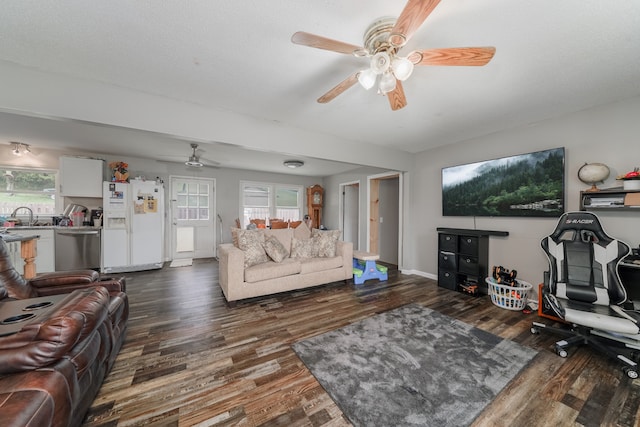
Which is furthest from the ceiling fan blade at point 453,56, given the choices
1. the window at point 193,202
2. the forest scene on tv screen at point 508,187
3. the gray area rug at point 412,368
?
the window at point 193,202

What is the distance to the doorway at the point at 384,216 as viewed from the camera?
213 inches

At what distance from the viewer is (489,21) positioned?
141 centimetres

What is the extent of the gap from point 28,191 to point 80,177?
948 millimetres

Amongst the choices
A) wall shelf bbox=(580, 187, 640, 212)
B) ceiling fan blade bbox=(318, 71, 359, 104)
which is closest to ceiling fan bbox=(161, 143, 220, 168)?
ceiling fan blade bbox=(318, 71, 359, 104)

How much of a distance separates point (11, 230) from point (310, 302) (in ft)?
16.6

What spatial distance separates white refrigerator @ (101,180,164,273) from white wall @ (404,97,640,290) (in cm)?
509

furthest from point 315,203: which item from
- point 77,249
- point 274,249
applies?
point 77,249

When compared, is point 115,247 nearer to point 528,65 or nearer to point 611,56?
point 528,65

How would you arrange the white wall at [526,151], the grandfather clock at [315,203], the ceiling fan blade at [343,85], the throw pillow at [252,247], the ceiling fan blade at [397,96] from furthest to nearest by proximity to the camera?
the grandfather clock at [315,203] < the throw pillow at [252,247] < the white wall at [526,151] < the ceiling fan blade at [397,96] < the ceiling fan blade at [343,85]

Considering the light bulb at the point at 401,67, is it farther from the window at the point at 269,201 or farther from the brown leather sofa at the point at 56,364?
the window at the point at 269,201

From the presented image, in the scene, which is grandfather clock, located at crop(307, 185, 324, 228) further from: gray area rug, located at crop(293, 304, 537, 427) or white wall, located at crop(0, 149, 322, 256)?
gray area rug, located at crop(293, 304, 537, 427)

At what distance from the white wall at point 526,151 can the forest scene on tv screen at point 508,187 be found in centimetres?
11

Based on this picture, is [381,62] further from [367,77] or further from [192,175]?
[192,175]

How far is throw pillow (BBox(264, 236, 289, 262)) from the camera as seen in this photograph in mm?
3256
